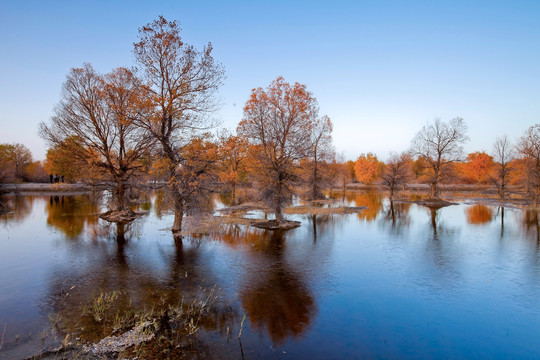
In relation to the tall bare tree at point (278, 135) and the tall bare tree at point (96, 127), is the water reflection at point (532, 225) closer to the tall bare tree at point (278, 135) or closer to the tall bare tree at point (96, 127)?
the tall bare tree at point (278, 135)

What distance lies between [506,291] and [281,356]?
452 inches

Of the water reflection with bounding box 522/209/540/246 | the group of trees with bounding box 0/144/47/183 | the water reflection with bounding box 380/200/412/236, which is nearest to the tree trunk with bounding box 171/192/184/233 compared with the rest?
the water reflection with bounding box 380/200/412/236

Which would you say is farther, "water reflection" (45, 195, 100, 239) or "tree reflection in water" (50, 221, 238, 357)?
"water reflection" (45, 195, 100, 239)

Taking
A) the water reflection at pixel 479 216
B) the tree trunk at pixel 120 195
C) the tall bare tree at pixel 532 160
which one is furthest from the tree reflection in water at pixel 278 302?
the tall bare tree at pixel 532 160

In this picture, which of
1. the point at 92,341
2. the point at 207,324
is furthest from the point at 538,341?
the point at 92,341

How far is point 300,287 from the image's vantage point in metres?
14.3

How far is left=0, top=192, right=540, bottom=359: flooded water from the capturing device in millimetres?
9672

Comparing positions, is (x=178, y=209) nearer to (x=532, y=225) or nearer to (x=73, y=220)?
(x=73, y=220)

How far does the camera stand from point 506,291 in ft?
45.9

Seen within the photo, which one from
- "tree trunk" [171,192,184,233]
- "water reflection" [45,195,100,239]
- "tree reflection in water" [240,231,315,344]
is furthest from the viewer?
"water reflection" [45,195,100,239]

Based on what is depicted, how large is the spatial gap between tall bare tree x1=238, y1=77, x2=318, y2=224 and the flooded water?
4.83 meters

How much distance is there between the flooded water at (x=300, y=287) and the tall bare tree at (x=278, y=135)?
15.8 feet

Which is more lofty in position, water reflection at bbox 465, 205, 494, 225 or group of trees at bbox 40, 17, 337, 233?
group of trees at bbox 40, 17, 337, 233

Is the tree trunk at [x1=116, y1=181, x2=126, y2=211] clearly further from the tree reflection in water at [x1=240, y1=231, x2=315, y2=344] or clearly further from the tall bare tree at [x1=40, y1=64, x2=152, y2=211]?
the tree reflection in water at [x1=240, y1=231, x2=315, y2=344]
